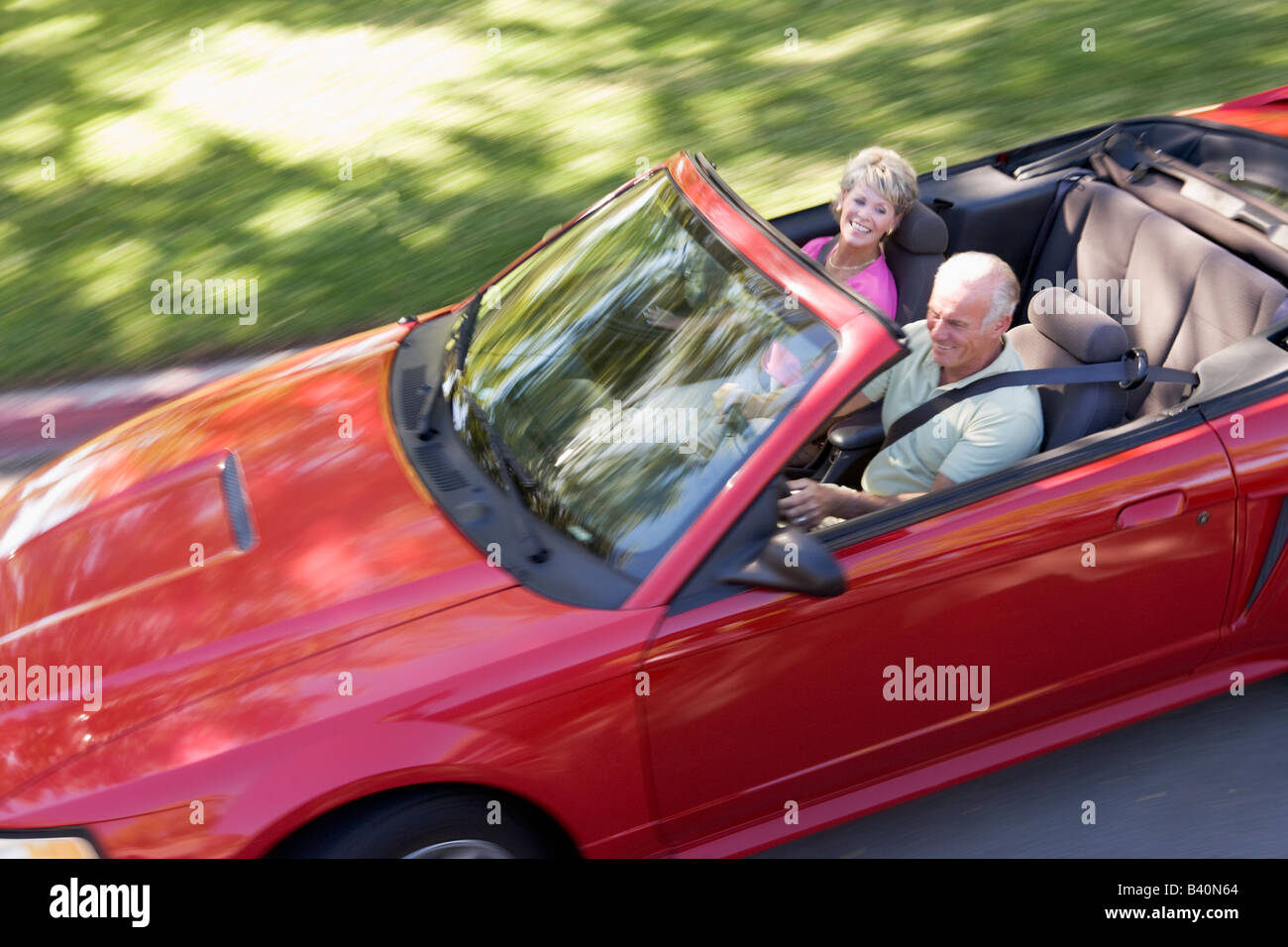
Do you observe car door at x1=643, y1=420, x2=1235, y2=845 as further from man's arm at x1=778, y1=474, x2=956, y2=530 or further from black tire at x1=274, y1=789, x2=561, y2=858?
black tire at x1=274, y1=789, x2=561, y2=858

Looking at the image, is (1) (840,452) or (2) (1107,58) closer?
(1) (840,452)

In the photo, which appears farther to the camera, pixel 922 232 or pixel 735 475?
pixel 922 232

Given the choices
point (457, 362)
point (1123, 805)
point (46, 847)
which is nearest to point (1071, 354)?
point (1123, 805)

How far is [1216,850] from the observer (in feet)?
10.7

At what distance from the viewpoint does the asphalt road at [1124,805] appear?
332 centimetres

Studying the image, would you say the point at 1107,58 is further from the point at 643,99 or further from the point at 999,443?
the point at 999,443

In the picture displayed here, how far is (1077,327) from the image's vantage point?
3506 millimetres

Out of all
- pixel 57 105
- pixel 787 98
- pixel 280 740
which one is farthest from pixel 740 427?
pixel 57 105

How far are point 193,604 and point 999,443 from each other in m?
2.03

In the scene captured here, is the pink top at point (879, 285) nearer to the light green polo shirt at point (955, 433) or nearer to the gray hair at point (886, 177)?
the gray hair at point (886, 177)

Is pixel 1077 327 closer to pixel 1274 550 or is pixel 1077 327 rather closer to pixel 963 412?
pixel 963 412

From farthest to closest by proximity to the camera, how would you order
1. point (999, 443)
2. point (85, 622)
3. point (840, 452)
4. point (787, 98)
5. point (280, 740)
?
point (787, 98)
point (840, 452)
point (999, 443)
point (85, 622)
point (280, 740)

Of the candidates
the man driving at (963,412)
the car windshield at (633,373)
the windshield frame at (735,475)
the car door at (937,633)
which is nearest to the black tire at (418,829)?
the car door at (937,633)

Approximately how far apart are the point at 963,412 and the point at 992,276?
0.37 metres
